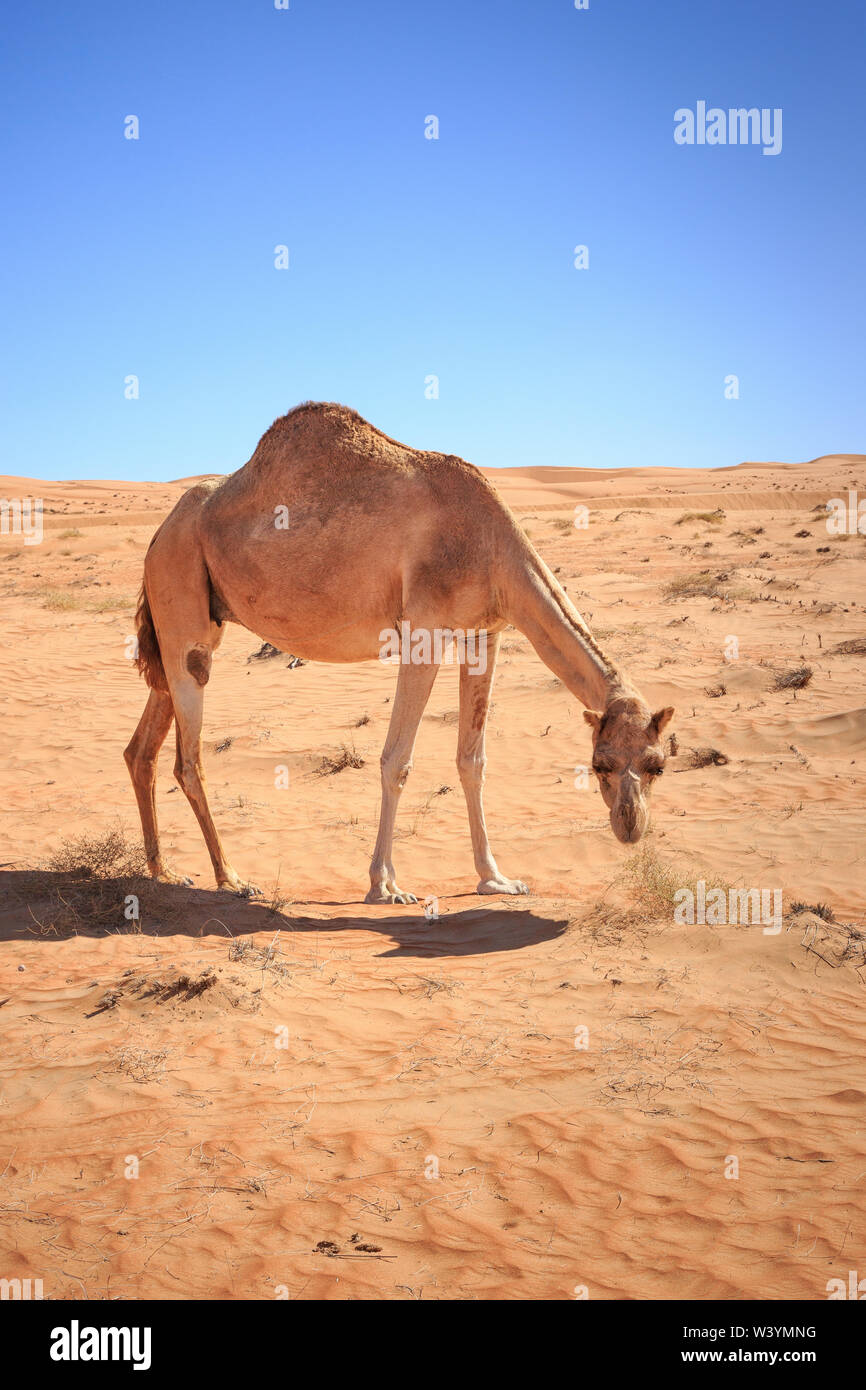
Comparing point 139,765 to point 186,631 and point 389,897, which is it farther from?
point 389,897

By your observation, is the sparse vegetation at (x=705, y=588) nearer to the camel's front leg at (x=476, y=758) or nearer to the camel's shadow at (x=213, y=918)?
the camel's front leg at (x=476, y=758)

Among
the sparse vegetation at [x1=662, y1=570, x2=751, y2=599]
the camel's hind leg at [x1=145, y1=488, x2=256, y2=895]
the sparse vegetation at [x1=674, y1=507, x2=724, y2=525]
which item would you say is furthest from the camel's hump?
the sparse vegetation at [x1=674, y1=507, x2=724, y2=525]

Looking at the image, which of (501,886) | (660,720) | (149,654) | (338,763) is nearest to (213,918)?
(501,886)

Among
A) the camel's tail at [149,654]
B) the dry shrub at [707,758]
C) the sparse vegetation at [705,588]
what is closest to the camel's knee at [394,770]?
the camel's tail at [149,654]

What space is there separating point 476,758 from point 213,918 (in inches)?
88.3

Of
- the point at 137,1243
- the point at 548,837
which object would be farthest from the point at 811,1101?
the point at 548,837

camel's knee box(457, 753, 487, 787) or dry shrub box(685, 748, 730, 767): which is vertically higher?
camel's knee box(457, 753, 487, 787)

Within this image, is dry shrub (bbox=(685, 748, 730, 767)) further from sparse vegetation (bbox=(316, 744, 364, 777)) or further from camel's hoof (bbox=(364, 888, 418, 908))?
camel's hoof (bbox=(364, 888, 418, 908))

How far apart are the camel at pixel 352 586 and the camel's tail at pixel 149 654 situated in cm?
1

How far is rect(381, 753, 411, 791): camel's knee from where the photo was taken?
22.8 ft

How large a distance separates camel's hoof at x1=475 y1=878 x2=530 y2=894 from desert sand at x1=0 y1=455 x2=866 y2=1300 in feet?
0.76

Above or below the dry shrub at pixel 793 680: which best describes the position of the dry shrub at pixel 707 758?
below

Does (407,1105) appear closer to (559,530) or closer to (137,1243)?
(137,1243)

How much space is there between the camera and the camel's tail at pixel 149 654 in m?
7.77
